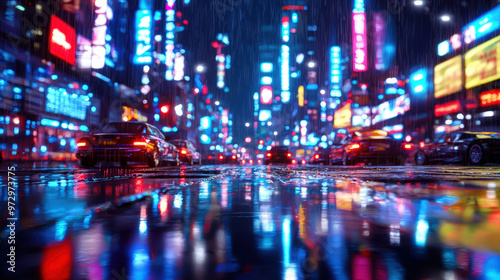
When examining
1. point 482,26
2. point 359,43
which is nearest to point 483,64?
point 482,26

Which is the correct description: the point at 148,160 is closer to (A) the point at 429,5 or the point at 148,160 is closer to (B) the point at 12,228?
(B) the point at 12,228

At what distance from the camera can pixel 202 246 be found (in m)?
2.57

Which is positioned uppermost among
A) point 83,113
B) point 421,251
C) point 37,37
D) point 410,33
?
point 410,33

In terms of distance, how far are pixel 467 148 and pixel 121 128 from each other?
14415 millimetres

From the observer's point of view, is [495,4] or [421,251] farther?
[495,4]

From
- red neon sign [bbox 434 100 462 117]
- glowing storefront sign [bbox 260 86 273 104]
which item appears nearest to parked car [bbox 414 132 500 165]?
red neon sign [bbox 434 100 462 117]

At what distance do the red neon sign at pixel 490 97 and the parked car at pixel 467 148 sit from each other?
636 inches

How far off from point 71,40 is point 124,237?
47.3m

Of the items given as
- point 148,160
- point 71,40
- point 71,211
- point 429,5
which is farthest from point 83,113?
point 71,211

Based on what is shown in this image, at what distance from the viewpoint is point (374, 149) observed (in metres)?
21.8

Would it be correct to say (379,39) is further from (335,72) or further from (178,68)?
(178,68)

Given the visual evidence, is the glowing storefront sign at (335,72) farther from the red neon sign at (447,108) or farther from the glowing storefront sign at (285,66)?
the glowing storefront sign at (285,66)

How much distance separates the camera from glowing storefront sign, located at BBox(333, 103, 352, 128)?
78.4 m

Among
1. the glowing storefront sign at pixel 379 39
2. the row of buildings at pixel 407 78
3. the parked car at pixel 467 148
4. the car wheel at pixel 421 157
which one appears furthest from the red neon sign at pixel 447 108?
the parked car at pixel 467 148
